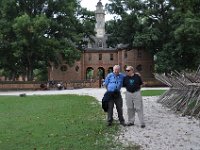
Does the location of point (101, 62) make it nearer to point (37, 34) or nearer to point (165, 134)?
point (37, 34)

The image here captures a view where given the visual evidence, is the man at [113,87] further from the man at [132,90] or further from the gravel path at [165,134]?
the gravel path at [165,134]

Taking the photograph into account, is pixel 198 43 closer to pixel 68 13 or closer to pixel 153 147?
pixel 68 13

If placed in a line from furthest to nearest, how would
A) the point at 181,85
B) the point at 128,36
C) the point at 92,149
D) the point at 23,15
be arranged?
the point at 128,36 → the point at 23,15 → the point at 181,85 → the point at 92,149

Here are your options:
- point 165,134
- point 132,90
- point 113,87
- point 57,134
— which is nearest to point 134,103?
point 132,90

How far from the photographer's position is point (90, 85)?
64.4m

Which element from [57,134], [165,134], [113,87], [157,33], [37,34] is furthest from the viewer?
[157,33]

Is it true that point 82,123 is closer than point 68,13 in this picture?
Yes

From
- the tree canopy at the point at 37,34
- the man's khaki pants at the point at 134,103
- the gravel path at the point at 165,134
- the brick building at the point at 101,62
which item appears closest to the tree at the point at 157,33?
the tree canopy at the point at 37,34

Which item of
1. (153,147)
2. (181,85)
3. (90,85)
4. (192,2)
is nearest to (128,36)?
(90,85)

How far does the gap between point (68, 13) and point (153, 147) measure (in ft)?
171

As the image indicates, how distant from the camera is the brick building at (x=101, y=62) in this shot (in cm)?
8169

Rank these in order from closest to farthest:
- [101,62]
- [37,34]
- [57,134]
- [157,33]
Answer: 1. [57,134]
2. [37,34]
3. [157,33]
4. [101,62]

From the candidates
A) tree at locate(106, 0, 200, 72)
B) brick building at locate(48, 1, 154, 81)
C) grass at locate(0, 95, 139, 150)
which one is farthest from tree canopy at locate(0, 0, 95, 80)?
grass at locate(0, 95, 139, 150)

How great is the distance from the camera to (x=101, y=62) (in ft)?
298
